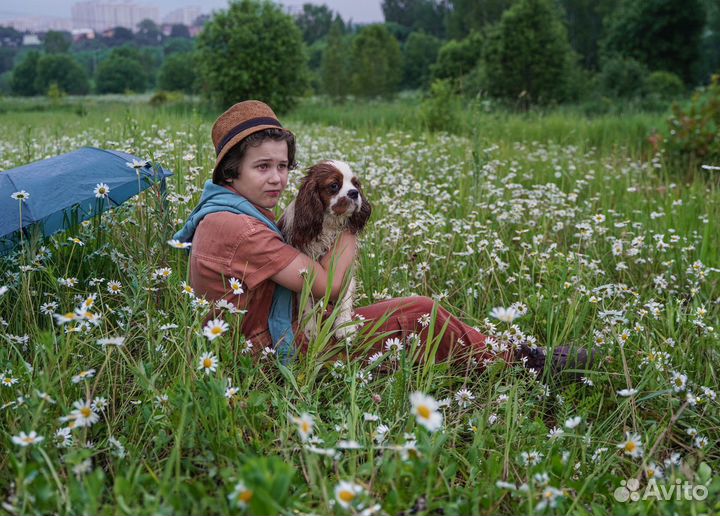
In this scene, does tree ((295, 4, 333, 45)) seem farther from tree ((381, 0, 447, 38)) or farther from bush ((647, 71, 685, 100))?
bush ((647, 71, 685, 100))

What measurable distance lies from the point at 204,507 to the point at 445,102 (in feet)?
37.2

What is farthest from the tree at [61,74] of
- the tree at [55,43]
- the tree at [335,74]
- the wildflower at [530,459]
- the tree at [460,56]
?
the wildflower at [530,459]

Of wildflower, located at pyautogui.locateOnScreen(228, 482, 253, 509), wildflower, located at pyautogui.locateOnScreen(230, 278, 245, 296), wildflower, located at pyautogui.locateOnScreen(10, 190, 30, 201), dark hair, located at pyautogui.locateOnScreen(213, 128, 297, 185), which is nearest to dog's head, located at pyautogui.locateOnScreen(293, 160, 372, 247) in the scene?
dark hair, located at pyautogui.locateOnScreen(213, 128, 297, 185)

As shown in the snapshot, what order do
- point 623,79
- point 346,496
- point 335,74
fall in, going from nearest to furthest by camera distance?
1. point 346,496
2. point 623,79
3. point 335,74

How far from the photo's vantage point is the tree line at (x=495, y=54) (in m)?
25.3

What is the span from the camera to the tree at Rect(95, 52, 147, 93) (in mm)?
100500

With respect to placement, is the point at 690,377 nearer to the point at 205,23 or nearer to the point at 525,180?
the point at 525,180

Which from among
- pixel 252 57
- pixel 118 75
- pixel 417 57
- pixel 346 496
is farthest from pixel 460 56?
pixel 118 75

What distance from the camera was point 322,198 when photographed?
3031 mm

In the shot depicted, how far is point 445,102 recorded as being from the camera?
1228 centimetres

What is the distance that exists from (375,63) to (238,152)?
44976 millimetres

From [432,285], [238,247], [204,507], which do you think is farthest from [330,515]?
[432,285]

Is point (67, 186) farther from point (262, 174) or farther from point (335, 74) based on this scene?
point (335, 74)

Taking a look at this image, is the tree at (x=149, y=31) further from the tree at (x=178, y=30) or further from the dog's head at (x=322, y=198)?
the dog's head at (x=322, y=198)
